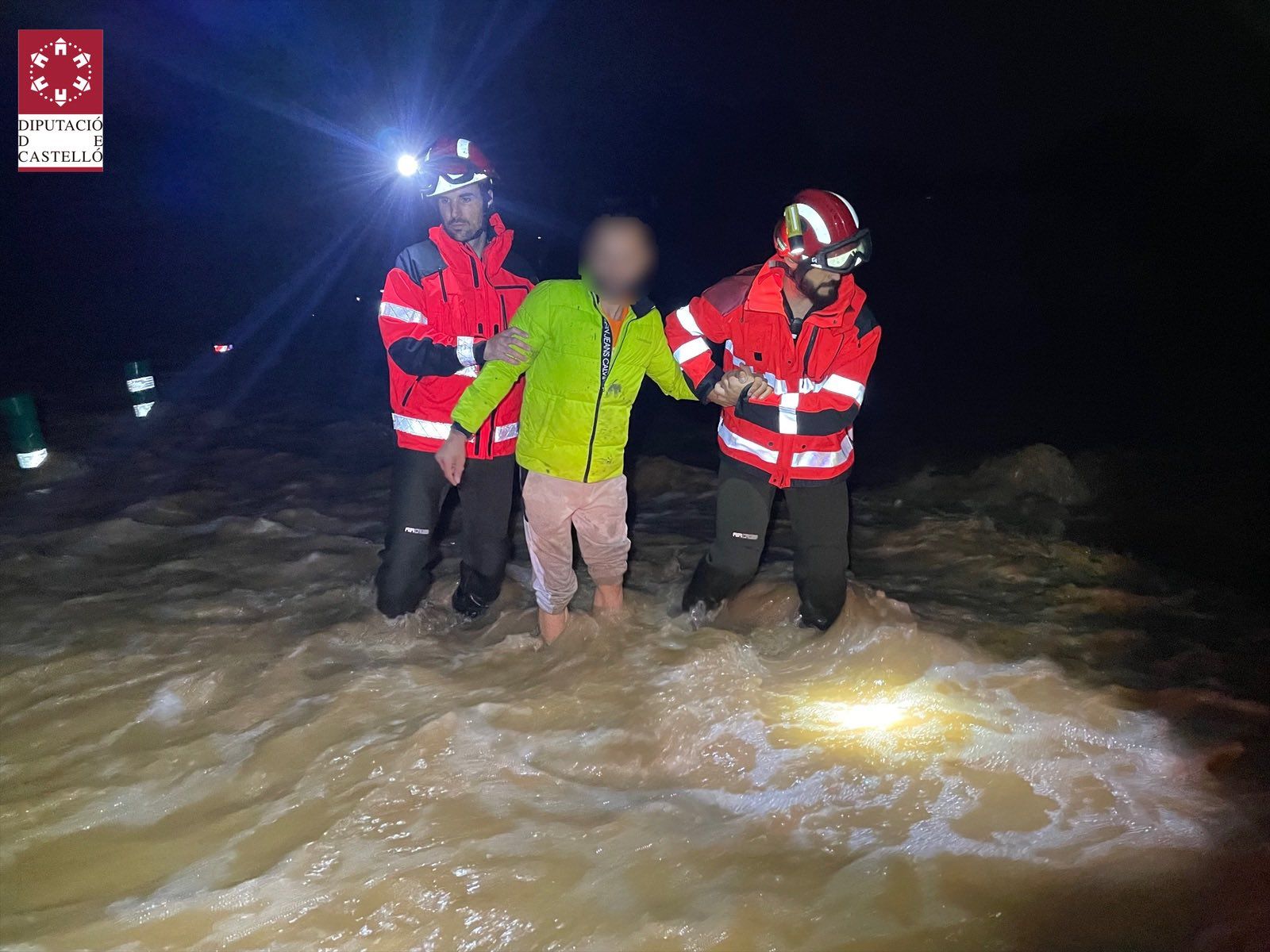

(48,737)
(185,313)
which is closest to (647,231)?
(48,737)

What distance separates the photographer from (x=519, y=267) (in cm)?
465

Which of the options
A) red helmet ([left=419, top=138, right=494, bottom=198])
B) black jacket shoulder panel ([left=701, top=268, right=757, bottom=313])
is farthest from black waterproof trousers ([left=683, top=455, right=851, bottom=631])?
red helmet ([left=419, top=138, right=494, bottom=198])

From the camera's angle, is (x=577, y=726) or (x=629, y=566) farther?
(x=629, y=566)

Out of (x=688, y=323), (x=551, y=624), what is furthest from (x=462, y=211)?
(x=551, y=624)

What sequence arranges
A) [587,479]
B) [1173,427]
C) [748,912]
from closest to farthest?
[748,912] → [587,479] → [1173,427]

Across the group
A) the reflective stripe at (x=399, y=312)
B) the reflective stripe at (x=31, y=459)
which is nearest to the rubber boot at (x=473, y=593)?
the reflective stripe at (x=399, y=312)

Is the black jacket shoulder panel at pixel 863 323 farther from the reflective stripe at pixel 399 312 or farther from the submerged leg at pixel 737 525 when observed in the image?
the reflective stripe at pixel 399 312

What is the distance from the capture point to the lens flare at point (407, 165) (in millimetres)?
4416

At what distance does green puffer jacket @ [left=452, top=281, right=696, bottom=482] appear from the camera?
12.6ft

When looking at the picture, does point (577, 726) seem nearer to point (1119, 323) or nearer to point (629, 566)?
point (629, 566)

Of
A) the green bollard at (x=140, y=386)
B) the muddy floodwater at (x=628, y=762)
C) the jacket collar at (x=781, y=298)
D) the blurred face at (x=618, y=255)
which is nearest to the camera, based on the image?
the muddy floodwater at (x=628, y=762)

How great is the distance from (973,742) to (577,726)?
1.65m

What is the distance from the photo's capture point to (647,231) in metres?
3.81

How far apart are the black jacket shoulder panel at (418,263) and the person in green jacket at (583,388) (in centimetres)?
56
